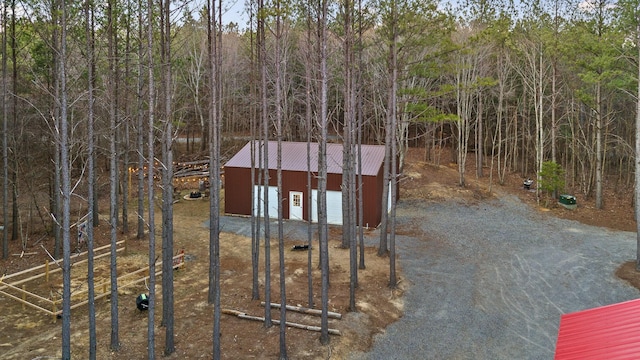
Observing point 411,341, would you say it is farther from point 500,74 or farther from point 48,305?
point 500,74

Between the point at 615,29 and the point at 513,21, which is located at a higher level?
the point at 513,21

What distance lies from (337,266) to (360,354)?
531 centimetres

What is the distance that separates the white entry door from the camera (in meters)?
20.8

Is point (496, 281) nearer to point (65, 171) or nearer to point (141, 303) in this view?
point (141, 303)

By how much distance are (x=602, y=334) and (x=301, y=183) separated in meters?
15.5

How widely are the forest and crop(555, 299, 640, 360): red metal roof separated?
5356mm

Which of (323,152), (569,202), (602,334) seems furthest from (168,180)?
(569,202)

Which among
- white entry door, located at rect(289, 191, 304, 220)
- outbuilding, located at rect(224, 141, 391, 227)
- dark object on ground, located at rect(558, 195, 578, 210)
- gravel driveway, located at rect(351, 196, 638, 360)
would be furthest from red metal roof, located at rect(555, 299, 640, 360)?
dark object on ground, located at rect(558, 195, 578, 210)

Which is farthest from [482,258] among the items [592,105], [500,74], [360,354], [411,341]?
[500,74]

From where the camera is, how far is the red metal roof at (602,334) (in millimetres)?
5309

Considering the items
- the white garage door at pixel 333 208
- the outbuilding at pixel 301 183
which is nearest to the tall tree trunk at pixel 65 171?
the outbuilding at pixel 301 183

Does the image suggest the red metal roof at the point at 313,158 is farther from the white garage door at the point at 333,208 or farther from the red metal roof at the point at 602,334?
the red metal roof at the point at 602,334

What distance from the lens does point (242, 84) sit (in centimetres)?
3647

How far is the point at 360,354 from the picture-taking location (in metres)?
9.84
